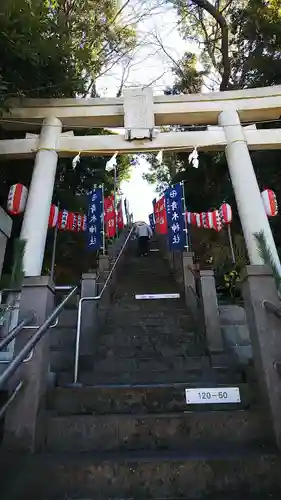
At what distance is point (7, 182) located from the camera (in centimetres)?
927

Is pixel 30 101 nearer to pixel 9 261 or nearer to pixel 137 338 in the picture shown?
pixel 9 261

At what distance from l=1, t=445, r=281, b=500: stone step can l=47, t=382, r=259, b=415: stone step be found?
0.80 metres

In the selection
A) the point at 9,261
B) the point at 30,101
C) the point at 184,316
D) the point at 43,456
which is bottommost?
the point at 43,456

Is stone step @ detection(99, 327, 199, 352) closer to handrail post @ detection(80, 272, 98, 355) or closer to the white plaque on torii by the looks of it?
handrail post @ detection(80, 272, 98, 355)

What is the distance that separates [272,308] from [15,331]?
Answer: 2197 mm

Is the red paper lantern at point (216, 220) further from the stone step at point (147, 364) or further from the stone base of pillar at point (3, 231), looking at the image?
the stone step at point (147, 364)

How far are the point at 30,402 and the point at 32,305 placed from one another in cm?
84

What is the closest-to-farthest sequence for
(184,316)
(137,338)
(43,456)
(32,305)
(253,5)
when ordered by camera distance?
(43,456)
(32,305)
(137,338)
(184,316)
(253,5)

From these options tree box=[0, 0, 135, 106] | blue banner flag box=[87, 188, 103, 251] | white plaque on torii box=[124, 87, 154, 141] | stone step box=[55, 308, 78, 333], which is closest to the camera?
stone step box=[55, 308, 78, 333]

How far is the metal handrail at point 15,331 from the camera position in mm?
2848

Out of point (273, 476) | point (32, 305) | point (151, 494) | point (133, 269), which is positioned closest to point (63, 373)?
point (32, 305)

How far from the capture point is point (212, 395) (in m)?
3.50

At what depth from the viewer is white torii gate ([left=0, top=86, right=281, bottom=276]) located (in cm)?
773

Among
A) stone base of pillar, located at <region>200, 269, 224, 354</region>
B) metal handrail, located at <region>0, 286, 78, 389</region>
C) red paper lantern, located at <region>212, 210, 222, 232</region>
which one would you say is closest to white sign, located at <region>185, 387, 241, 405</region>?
metal handrail, located at <region>0, 286, 78, 389</region>
